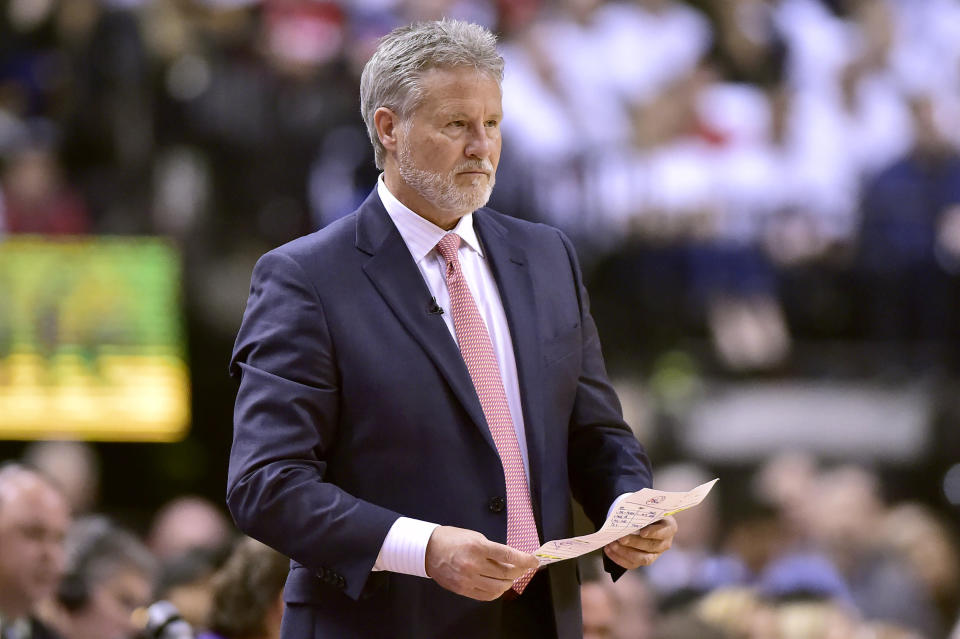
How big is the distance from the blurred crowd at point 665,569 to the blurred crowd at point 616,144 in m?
1.04

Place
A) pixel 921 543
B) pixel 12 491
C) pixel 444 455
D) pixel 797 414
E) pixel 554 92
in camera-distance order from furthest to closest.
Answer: pixel 554 92
pixel 797 414
pixel 921 543
pixel 12 491
pixel 444 455

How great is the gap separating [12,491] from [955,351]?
5.53 m

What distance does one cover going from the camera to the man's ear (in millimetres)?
2434

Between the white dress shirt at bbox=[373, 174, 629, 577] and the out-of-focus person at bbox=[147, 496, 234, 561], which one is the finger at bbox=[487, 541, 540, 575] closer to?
the white dress shirt at bbox=[373, 174, 629, 577]

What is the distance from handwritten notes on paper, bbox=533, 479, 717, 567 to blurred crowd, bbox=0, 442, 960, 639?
1276 mm

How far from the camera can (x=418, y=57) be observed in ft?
7.79

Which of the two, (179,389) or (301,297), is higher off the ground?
(301,297)

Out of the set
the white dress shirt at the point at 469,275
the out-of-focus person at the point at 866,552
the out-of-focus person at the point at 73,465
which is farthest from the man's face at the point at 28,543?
the out-of-focus person at the point at 73,465

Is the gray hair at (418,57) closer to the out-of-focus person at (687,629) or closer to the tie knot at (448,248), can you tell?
the tie knot at (448,248)

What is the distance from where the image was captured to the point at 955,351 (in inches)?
312

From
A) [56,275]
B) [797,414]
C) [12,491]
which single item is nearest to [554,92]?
[797,414]

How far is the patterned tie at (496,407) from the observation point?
2.35m

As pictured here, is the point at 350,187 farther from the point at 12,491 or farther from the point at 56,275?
the point at 12,491

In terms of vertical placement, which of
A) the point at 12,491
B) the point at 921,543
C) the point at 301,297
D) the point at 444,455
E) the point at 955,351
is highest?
the point at 301,297
